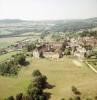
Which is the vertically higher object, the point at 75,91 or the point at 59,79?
the point at 75,91

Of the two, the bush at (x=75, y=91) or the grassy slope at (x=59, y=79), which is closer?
the bush at (x=75, y=91)

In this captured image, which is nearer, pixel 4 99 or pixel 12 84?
pixel 4 99

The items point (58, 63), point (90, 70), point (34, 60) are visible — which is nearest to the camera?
point (90, 70)

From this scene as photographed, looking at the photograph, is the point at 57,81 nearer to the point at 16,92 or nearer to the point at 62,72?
the point at 62,72

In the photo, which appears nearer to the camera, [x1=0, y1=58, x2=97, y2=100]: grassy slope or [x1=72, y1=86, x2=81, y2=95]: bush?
[x1=72, y1=86, x2=81, y2=95]: bush

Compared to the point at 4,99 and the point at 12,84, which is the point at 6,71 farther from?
the point at 4,99

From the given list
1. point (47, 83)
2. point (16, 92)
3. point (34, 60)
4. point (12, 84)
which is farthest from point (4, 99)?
point (34, 60)

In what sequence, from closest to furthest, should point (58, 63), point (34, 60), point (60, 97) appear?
1. point (60, 97)
2. point (58, 63)
3. point (34, 60)

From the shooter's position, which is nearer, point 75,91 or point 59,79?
point 75,91
